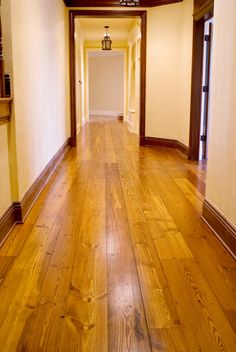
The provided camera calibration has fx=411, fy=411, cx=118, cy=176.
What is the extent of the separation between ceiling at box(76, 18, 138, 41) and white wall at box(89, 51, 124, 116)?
400cm

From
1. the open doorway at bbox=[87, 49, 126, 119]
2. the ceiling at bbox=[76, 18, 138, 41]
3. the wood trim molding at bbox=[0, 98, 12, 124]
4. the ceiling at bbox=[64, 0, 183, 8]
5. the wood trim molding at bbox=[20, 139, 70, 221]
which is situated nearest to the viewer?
the wood trim molding at bbox=[0, 98, 12, 124]

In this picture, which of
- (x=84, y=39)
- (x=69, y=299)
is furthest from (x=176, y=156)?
(x=84, y=39)

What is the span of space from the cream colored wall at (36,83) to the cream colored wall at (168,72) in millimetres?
1549

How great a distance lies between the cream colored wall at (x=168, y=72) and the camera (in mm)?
6121

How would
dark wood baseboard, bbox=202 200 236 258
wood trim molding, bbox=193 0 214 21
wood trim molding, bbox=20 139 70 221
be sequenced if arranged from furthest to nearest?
wood trim molding, bbox=193 0 214 21 → wood trim molding, bbox=20 139 70 221 → dark wood baseboard, bbox=202 200 236 258

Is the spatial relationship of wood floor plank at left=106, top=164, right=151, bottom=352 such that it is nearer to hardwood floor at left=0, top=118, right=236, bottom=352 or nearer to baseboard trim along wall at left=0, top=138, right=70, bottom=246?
hardwood floor at left=0, top=118, right=236, bottom=352

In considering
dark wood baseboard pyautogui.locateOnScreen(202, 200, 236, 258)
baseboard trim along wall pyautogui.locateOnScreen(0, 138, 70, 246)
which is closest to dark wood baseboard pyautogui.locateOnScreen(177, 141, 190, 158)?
baseboard trim along wall pyautogui.locateOnScreen(0, 138, 70, 246)

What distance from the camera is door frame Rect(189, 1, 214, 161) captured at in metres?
5.38

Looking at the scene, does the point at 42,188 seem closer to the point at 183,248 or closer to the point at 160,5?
the point at 183,248

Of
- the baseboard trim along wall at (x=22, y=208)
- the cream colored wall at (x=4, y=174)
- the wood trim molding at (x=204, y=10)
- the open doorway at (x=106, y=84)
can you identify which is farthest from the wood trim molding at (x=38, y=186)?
the open doorway at (x=106, y=84)

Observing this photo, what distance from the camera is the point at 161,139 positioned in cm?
682

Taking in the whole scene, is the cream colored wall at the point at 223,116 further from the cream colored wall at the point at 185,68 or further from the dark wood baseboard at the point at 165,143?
the dark wood baseboard at the point at 165,143

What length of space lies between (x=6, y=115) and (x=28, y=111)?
2.32 ft

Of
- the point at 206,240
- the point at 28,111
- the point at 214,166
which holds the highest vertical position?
the point at 28,111
